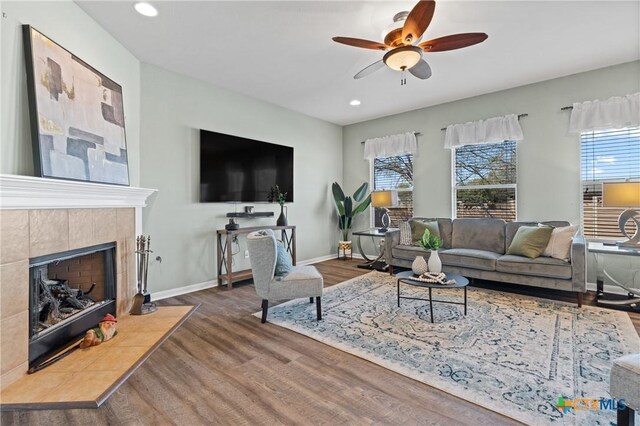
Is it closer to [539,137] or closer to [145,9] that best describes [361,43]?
[145,9]

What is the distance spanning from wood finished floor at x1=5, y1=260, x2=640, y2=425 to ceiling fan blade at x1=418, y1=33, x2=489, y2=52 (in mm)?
2565

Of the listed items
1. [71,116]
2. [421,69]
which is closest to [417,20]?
Result: [421,69]

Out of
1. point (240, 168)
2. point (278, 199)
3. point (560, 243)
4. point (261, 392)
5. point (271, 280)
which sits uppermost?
point (240, 168)

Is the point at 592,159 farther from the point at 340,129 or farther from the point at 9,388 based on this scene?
the point at 9,388

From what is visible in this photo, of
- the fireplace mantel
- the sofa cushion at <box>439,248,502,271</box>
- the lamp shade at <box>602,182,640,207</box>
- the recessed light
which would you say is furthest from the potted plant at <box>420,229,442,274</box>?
the recessed light

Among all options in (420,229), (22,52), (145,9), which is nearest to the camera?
(22,52)

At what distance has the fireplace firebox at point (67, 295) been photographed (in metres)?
1.92

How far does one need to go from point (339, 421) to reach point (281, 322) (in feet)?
4.47

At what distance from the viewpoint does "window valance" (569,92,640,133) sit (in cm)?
341

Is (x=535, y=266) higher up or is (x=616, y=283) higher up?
(x=535, y=266)

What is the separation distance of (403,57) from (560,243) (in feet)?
9.18

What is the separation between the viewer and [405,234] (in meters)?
4.59

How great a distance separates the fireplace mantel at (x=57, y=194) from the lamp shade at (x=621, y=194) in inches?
198

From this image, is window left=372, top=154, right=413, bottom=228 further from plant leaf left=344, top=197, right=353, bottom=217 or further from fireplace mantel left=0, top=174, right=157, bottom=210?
fireplace mantel left=0, top=174, right=157, bottom=210
